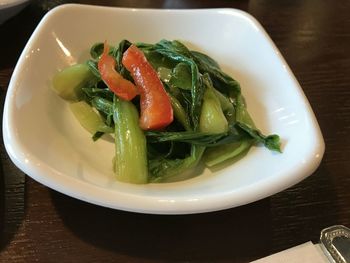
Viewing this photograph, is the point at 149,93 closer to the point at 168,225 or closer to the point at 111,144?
the point at 111,144

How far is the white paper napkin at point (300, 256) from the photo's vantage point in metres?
0.95

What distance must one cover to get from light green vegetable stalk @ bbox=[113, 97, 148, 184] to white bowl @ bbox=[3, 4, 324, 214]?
3 cm

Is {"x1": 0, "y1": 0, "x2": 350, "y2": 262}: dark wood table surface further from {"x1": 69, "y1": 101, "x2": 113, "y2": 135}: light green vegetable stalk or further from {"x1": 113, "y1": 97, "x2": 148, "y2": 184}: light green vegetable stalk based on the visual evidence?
{"x1": 69, "y1": 101, "x2": 113, "y2": 135}: light green vegetable stalk

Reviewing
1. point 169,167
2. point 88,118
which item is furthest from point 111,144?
point 169,167

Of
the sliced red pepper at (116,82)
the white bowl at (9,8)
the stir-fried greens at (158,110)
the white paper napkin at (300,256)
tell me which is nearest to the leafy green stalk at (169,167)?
the stir-fried greens at (158,110)

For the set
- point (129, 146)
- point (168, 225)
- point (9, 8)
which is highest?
point (9, 8)

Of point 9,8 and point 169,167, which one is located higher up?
point 9,8

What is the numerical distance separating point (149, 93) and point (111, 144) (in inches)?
7.1

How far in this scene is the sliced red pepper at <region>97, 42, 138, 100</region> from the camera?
1.17m

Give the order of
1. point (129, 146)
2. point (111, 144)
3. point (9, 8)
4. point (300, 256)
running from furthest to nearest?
point (9, 8) < point (111, 144) < point (129, 146) < point (300, 256)

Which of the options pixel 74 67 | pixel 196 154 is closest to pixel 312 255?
pixel 196 154

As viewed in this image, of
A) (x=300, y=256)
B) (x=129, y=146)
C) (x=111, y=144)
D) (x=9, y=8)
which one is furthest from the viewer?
(x=9, y=8)

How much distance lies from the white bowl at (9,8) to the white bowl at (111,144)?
15cm

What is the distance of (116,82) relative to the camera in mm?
1178
